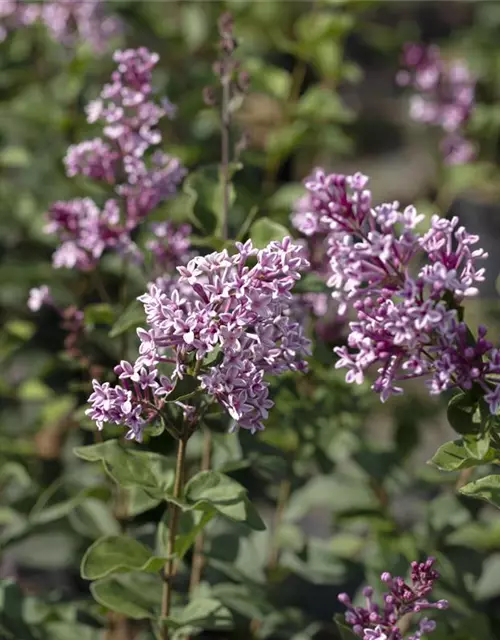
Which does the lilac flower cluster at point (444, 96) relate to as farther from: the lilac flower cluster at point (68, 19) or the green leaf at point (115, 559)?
the green leaf at point (115, 559)

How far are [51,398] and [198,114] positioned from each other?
0.91 meters

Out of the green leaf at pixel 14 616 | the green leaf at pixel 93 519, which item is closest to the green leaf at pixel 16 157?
the green leaf at pixel 93 519

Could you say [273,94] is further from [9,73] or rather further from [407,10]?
[407,10]

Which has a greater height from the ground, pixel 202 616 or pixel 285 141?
pixel 285 141

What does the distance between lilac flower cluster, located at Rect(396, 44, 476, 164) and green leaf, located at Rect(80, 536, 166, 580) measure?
1.77 meters

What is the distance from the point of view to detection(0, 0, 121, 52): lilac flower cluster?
297 centimetres

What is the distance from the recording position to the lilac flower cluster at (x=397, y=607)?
1491 millimetres

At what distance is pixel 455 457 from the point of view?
1573 mm

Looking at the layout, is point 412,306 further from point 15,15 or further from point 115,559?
point 15,15

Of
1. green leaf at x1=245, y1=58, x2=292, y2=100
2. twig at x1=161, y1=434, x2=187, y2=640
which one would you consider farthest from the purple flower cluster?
twig at x1=161, y1=434, x2=187, y2=640

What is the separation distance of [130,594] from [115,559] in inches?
7.3

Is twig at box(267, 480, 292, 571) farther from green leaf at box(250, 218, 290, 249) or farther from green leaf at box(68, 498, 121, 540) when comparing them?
green leaf at box(250, 218, 290, 249)

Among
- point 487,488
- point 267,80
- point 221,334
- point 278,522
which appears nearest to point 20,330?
point 278,522

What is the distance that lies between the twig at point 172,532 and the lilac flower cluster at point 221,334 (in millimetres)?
122
